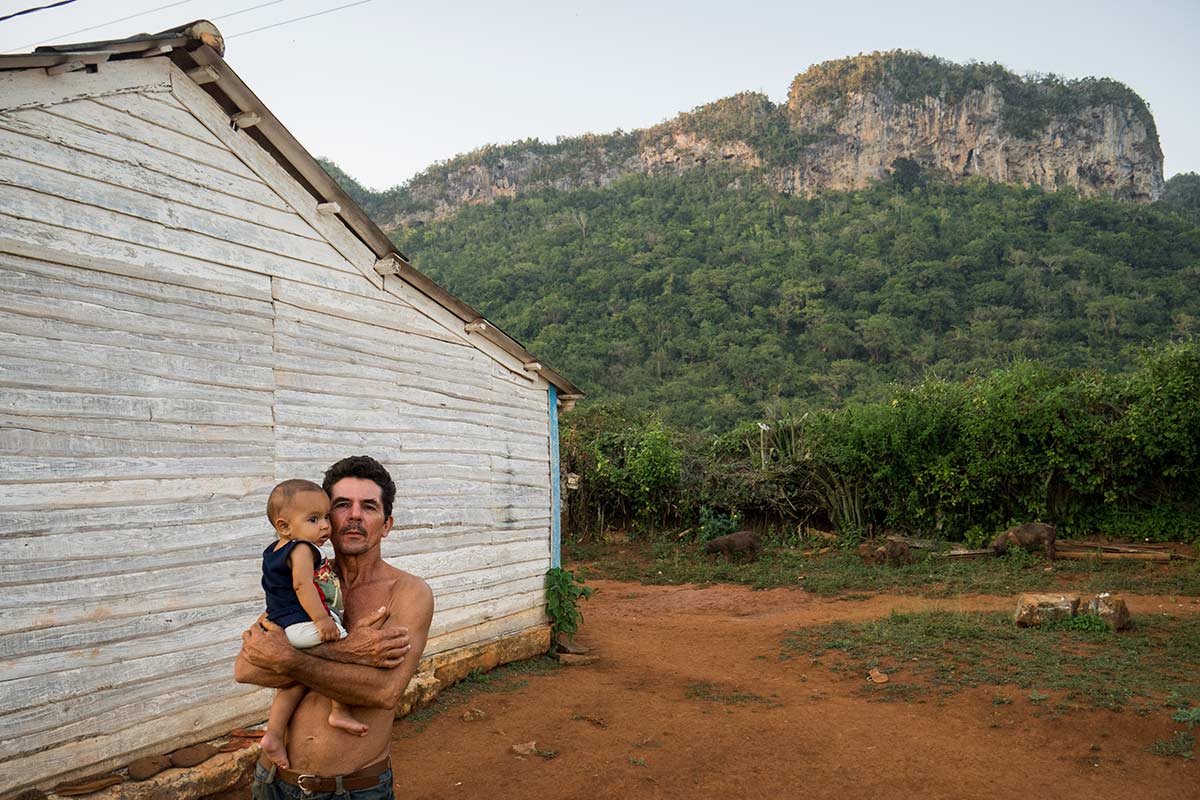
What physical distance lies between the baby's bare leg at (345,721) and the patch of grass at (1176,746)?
562 centimetres

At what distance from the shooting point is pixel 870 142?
54188 mm

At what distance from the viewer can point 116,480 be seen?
4.44 meters

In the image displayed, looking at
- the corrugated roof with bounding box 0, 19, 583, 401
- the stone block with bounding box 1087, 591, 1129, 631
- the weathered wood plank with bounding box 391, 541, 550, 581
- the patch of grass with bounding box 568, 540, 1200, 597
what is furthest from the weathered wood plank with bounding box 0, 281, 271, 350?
the patch of grass with bounding box 568, 540, 1200, 597

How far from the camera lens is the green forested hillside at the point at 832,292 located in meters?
29.7

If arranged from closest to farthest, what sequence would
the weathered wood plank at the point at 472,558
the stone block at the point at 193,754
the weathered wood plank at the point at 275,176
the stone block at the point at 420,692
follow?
1. the stone block at the point at 193,754
2. the weathered wood plank at the point at 275,176
3. the stone block at the point at 420,692
4. the weathered wood plank at the point at 472,558

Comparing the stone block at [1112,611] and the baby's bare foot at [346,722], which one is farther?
the stone block at [1112,611]

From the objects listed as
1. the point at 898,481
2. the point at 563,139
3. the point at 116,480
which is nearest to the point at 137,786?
the point at 116,480

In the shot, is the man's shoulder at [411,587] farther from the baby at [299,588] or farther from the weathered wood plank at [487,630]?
the weathered wood plank at [487,630]

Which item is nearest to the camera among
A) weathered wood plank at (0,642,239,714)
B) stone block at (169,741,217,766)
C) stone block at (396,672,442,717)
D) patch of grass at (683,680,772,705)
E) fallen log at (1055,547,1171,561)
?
weathered wood plank at (0,642,239,714)

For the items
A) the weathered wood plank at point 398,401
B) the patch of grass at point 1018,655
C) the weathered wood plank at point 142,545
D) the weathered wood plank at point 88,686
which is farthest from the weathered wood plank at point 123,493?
the patch of grass at point 1018,655

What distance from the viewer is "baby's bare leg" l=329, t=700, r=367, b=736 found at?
2348mm

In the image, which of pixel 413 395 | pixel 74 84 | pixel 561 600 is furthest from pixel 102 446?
pixel 561 600

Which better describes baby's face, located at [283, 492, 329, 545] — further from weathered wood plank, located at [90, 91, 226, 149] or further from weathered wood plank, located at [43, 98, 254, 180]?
weathered wood plank, located at [90, 91, 226, 149]

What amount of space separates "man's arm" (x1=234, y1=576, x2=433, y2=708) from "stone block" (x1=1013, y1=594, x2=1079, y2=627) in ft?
28.2
